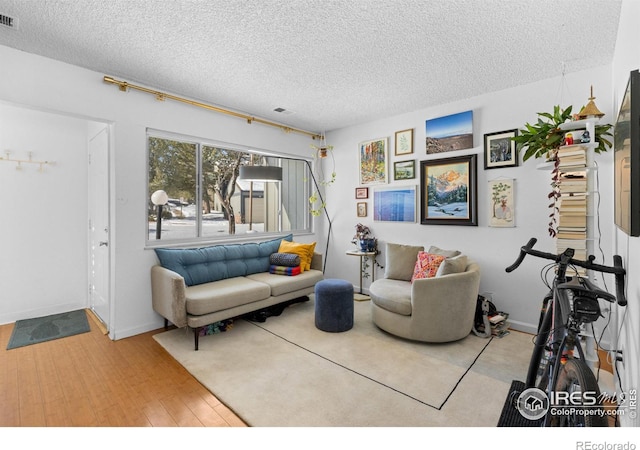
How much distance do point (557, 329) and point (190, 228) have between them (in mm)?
3687

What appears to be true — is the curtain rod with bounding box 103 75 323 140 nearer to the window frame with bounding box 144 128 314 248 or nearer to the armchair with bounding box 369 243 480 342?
the window frame with bounding box 144 128 314 248

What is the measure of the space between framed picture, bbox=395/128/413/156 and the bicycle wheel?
10.5ft

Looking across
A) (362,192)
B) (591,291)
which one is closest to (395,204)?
(362,192)

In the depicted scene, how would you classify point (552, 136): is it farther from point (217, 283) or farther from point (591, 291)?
point (217, 283)

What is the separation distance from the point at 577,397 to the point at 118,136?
3.95m

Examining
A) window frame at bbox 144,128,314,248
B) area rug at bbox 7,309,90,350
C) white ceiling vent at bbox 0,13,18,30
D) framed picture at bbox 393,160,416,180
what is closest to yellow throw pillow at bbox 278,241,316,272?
window frame at bbox 144,128,314,248

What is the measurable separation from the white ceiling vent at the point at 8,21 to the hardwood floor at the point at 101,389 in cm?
265

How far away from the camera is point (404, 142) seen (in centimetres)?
421

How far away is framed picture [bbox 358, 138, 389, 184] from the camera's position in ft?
14.6

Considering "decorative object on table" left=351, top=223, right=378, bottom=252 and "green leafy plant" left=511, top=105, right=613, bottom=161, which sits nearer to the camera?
"green leafy plant" left=511, top=105, right=613, bottom=161
